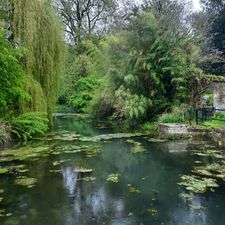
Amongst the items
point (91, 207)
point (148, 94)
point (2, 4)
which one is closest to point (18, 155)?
point (91, 207)

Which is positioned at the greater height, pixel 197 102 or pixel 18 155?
pixel 197 102

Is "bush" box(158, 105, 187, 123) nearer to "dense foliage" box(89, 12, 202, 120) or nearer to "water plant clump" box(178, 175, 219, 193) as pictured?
"dense foliage" box(89, 12, 202, 120)

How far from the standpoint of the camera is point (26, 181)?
783 cm

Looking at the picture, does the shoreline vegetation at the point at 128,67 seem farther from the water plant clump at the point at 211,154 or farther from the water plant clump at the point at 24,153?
the water plant clump at the point at 211,154

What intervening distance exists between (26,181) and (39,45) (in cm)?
745

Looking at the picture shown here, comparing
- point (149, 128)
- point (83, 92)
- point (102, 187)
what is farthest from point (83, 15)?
point (102, 187)

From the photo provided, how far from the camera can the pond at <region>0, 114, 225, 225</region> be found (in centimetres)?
572

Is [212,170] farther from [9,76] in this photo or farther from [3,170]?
[9,76]

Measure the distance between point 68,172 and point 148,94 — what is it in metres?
9.86

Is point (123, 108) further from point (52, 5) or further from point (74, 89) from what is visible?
point (74, 89)

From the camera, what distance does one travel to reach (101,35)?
32.8 m

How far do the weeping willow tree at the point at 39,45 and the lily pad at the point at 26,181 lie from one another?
550cm

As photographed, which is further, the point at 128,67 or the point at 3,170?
the point at 128,67

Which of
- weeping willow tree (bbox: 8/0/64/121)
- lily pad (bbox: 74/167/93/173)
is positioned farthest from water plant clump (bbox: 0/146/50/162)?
weeping willow tree (bbox: 8/0/64/121)
